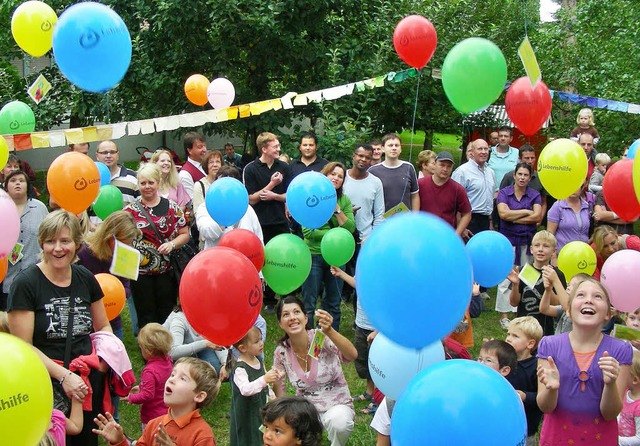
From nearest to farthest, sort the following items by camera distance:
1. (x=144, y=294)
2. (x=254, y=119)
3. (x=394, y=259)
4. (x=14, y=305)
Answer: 1. (x=394, y=259)
2. (x=14, y=305)
3. (x=144, y=294)
4. (x=254, y=119)

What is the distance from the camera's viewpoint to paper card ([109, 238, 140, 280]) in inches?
183

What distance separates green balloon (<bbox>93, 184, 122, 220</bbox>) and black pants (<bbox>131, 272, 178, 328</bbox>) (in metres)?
0.75

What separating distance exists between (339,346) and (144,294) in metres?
2.13

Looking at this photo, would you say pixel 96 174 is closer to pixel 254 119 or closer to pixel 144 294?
pixel 144 294

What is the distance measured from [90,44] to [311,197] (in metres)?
2.03

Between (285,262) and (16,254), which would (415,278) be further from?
(16,254)

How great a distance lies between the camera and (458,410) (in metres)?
2.36

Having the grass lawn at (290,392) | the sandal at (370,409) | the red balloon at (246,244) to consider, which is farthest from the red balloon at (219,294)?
the sandal at (370,409)

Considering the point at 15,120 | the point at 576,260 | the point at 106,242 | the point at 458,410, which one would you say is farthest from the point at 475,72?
the point at 15,120

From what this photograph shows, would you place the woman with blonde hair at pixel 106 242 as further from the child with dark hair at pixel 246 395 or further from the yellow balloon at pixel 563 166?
the yellow balloon at pixel 563 166

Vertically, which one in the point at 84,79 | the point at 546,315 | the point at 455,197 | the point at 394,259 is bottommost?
the point at 546,315

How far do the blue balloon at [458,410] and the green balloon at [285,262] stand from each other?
2518 millimetres

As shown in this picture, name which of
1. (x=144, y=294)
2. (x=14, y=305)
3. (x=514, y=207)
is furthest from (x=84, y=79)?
(x=514, y=207)

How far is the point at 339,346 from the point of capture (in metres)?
3.94
